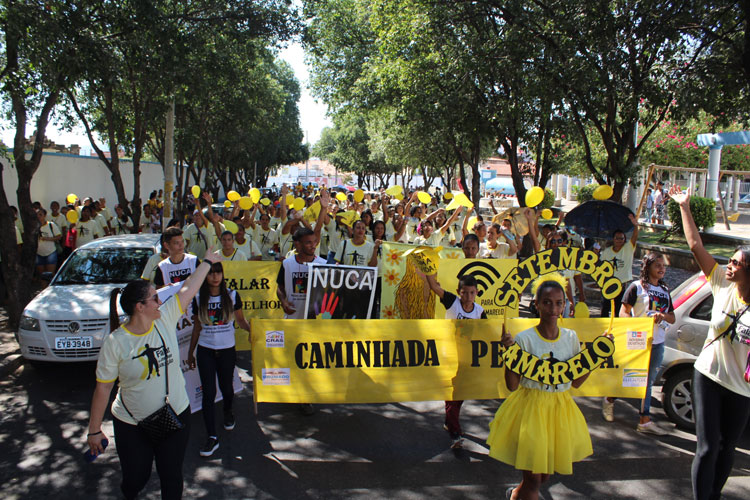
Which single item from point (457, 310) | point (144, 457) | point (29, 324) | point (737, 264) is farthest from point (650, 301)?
point (29, 324)

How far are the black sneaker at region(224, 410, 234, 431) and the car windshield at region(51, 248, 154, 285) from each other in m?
3.11

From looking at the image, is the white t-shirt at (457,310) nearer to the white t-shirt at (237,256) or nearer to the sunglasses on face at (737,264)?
the sunglasses on face at (737,264)

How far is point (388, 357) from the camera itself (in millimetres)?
5383

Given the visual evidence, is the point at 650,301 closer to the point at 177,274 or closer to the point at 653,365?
the point at 653,365

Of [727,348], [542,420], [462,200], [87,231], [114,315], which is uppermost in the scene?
[462,200]

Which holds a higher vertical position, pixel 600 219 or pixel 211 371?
pixel 600 219

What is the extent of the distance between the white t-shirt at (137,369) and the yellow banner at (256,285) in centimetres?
378

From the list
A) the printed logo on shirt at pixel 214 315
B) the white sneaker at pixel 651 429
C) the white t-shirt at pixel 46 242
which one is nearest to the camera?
the printed logo on shirt at pixel 214 315

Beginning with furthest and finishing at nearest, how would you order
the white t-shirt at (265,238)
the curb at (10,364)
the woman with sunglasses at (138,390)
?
1. the white t-shirt at (265,238)
2. the curb at (10,364)
3. the woman with sunglasses at (138,390)

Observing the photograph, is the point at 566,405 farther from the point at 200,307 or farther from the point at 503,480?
the point at 200,307

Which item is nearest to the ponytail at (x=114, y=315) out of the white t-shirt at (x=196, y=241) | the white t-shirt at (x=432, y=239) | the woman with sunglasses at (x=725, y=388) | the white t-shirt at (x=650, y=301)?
the woman with sunglasses at (x=725, y=388)

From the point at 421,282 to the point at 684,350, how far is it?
3183 millimetres

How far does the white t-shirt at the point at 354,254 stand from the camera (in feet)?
26.5

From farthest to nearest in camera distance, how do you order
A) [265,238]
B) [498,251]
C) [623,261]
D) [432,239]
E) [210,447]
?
[265,238], [432,239], [498,251], [623,261], [210,447]
